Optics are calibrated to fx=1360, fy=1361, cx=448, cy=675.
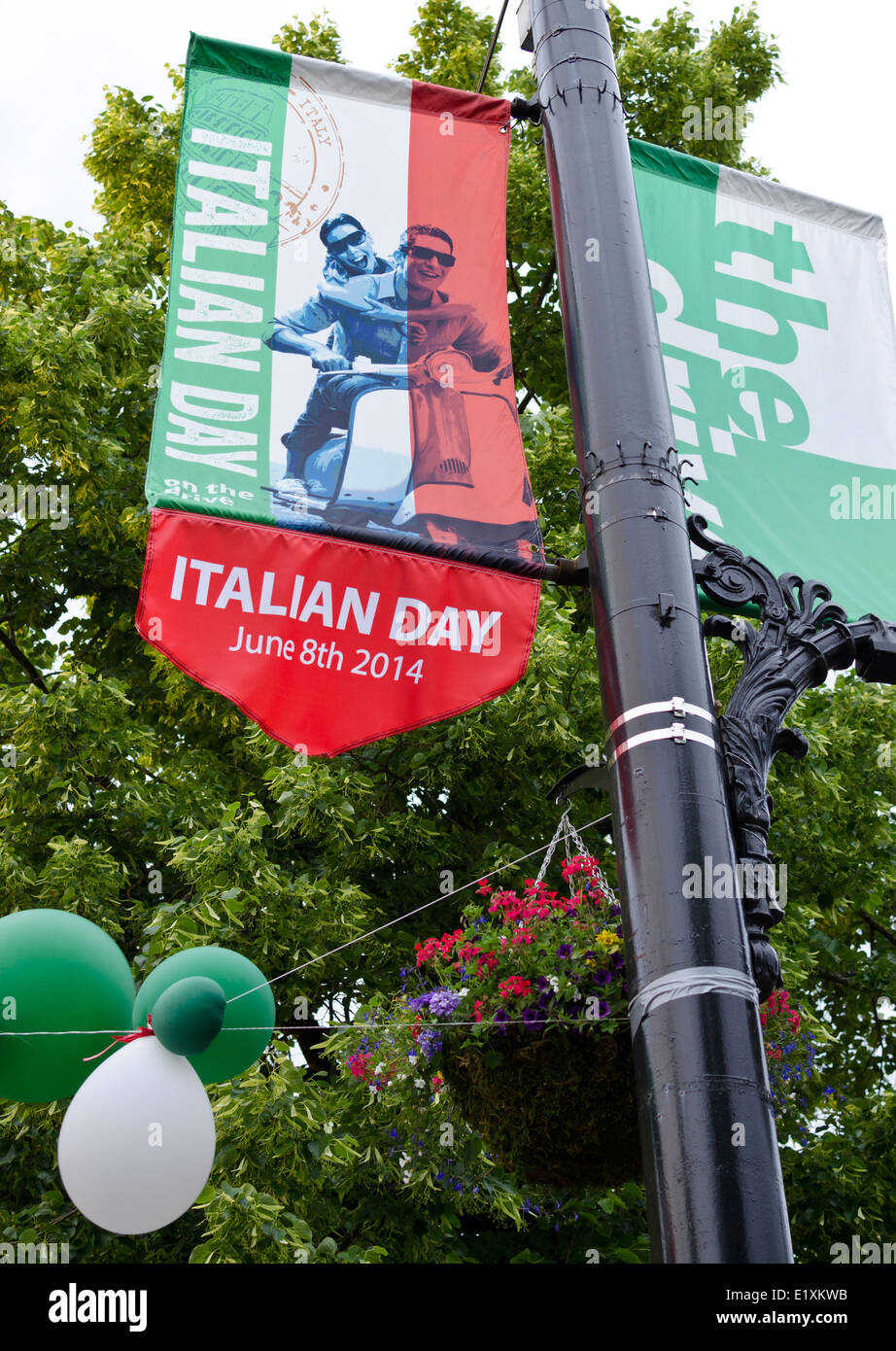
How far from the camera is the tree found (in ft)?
24.7

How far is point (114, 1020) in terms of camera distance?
411 centimetres

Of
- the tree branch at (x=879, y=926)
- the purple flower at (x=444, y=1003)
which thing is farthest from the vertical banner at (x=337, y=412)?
the tree branch at (x=879, y=926)

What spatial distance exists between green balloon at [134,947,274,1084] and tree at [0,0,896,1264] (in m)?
2.47

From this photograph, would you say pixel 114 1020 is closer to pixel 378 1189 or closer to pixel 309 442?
pixel 309 442

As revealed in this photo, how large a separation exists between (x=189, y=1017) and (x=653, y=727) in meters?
1.59

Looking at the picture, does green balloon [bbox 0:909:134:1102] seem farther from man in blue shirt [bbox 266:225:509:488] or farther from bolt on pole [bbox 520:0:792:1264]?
man in blue shirt [bbox 266:225:509:488]

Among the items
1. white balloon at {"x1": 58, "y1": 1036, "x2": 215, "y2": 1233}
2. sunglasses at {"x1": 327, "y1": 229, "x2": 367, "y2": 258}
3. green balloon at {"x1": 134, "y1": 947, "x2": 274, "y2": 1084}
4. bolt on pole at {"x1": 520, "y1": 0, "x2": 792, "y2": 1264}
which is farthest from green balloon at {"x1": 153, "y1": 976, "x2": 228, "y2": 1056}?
sunglasses at {"x1": 327, "y1": 229, "x2": 367, "y2": 258}

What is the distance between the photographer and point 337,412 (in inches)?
202

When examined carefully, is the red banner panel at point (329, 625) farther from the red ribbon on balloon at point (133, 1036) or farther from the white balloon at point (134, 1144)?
the white balloon at point (134, 1144)

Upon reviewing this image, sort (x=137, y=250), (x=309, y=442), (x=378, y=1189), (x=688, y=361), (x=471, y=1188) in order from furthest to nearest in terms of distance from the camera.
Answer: (x=137, y=250), (x=378, y=1189), (x=471, y=1188), (x=688, y=361), (x=309, y=442)

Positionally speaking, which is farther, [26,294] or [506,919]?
[26,294]

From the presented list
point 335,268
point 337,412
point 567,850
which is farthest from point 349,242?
point 567,850
